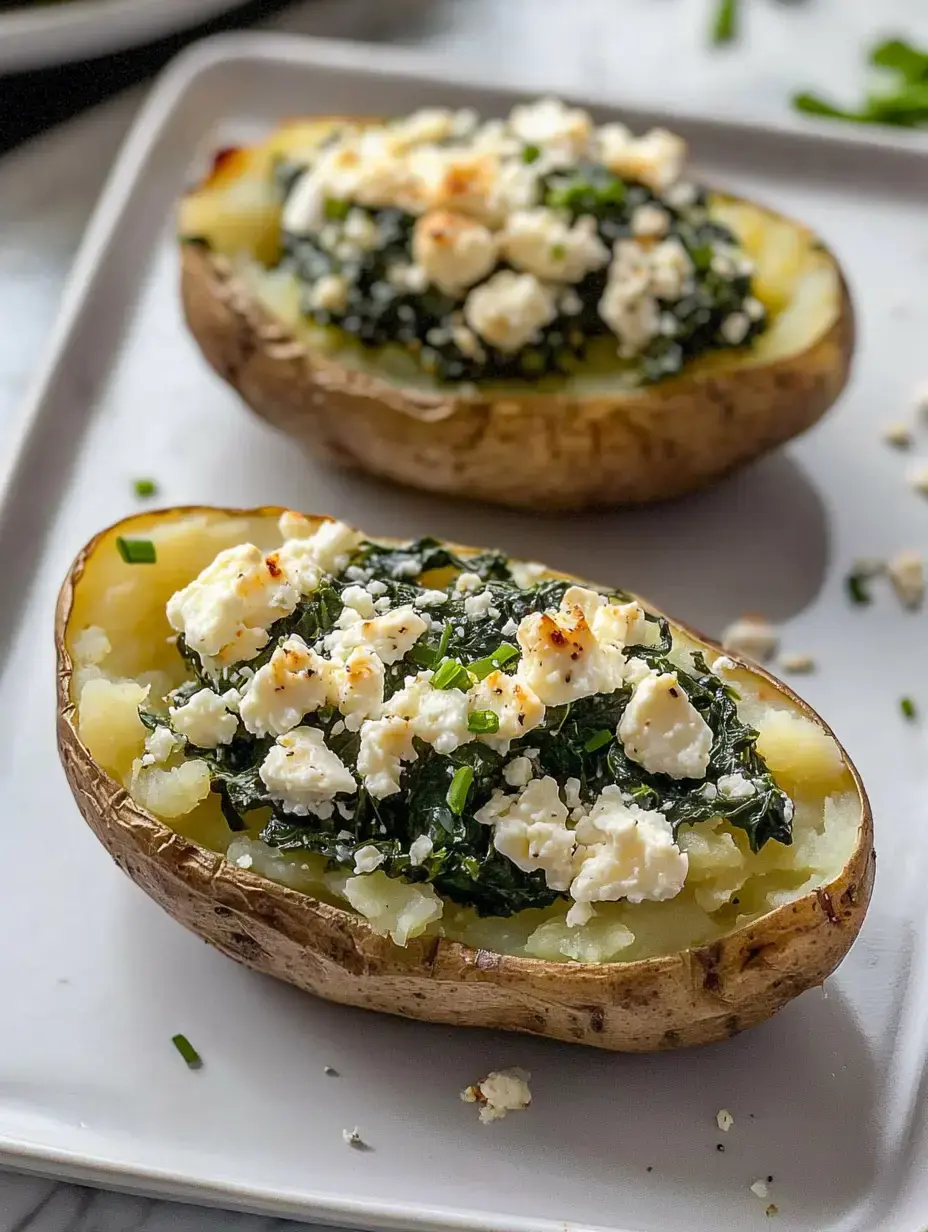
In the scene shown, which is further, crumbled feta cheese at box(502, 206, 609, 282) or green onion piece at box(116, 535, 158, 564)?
crumbled feta cheese at box(502, 206, 609, 282)

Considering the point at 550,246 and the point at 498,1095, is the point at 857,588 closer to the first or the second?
the point at 550,246

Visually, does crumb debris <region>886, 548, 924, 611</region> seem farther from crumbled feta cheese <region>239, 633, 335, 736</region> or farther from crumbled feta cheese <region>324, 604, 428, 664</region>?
crumbled feta cheese <region>239, 633, 335, 736</region>

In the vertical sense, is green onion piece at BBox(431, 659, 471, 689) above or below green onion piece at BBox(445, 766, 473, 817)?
above

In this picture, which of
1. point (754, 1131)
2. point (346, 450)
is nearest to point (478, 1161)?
point (754, 1131)

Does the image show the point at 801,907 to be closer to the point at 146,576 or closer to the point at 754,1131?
the point at 754,1131

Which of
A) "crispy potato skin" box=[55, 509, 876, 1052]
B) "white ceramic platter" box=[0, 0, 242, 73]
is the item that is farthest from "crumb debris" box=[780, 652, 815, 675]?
"white ceramic platter" box=[0, 0, 242, 73]

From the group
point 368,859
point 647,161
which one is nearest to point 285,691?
point 368,859
